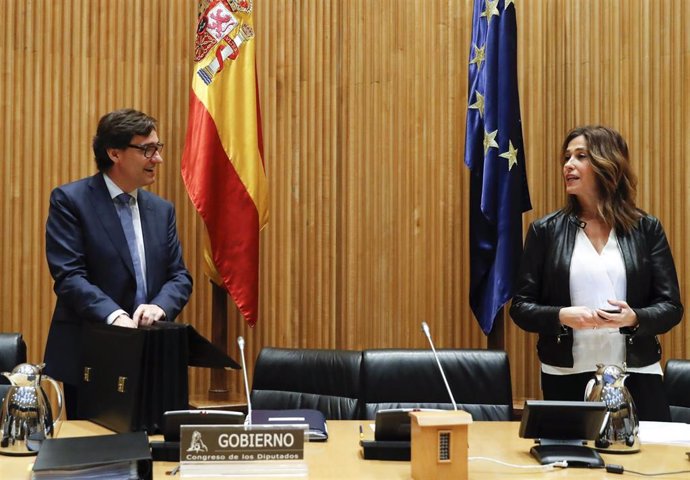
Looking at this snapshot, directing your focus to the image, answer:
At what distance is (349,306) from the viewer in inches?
183

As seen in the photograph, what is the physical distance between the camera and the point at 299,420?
2.32 metres

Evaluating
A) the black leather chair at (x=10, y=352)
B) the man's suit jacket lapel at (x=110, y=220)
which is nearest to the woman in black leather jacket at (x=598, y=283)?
the man's suit jacket lapel at (x=110, y=220)

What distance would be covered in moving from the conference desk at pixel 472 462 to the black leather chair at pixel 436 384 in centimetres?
40

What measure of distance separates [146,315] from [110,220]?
0.46 m

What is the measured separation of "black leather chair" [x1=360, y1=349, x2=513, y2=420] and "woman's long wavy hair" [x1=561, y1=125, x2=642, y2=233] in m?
0.65

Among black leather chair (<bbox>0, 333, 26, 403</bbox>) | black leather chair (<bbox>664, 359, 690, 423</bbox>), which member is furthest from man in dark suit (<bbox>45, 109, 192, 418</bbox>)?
black leather chair (<bbox>664, 359, 690, 423</bbox>)

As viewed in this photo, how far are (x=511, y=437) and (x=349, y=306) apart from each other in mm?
2332

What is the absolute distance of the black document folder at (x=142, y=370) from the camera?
2311 mm

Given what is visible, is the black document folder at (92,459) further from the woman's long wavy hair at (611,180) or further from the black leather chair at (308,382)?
the woman's long wavy hair at (611,180)

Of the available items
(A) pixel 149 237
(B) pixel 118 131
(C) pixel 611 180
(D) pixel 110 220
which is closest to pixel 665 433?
(C) pixel 611 180

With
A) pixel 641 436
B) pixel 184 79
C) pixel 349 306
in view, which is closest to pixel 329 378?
pixel 641 436

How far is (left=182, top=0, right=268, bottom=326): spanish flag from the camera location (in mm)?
4148

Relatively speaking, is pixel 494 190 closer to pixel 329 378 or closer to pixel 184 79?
pixel 329 378

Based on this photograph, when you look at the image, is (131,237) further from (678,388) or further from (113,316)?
(678,388)
